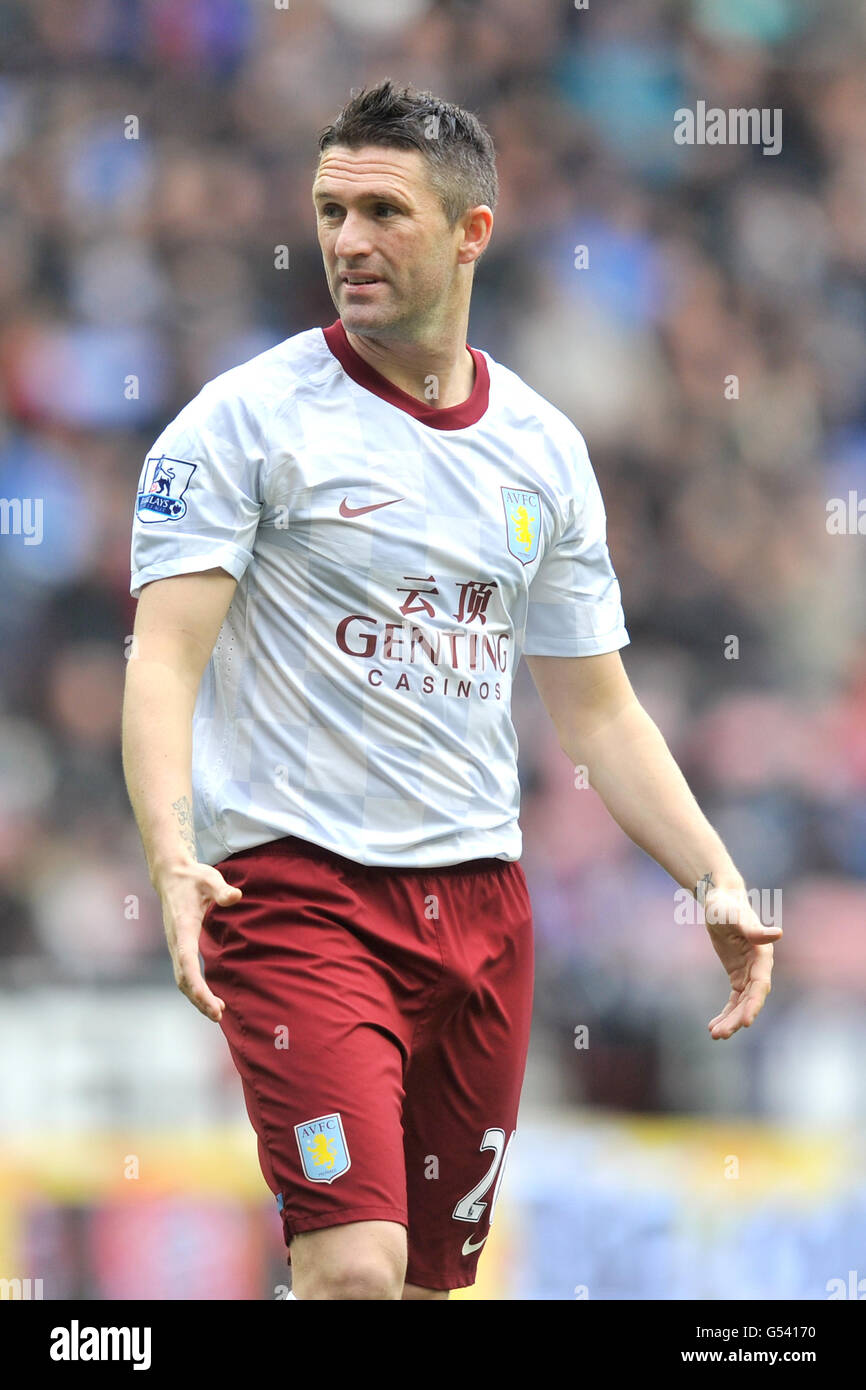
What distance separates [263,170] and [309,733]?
6939 mm

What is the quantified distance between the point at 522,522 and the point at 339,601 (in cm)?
44

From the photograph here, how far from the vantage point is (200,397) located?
347 centimetres

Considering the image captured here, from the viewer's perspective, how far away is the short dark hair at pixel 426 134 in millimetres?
3510

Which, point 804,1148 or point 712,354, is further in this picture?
point 712,354

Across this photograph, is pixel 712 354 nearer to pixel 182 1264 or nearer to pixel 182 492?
pixel 182 1264

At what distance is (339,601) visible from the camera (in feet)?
11.2

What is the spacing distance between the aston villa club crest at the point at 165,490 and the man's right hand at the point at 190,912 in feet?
2.15

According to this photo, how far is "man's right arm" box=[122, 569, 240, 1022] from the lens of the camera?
302cm

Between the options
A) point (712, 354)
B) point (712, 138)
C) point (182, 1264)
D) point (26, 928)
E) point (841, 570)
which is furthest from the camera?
point (712, 138)

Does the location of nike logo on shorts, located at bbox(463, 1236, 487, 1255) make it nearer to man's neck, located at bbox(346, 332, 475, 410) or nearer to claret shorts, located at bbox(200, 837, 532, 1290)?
claret shorts, located at bbox(200, 837, 532, 1290)

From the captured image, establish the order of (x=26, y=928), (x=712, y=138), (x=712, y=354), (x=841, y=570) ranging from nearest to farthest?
(x=26, y=928)
(x=841, y=570)
(x=712, y=354)
(x=712, y=138)

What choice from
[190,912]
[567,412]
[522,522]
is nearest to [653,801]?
[522,522]

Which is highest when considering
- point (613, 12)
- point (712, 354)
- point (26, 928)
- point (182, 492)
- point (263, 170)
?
point (613, 12)

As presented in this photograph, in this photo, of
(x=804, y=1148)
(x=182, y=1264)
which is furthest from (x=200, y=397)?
(x=804, y=1148)
